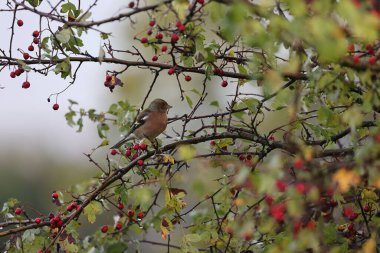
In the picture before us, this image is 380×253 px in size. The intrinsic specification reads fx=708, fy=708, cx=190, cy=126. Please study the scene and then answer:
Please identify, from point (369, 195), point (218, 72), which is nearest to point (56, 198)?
point (218, 72)

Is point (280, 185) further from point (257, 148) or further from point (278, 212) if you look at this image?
point (257, 148)

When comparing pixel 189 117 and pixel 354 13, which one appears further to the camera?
pixel 189 117

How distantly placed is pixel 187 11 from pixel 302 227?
1.34m

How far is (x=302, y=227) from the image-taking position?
3395 mm

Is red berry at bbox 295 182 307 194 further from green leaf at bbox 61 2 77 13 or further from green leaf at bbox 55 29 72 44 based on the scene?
green leaf at bbox 61 2 77 13

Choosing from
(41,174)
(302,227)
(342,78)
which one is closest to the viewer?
(302,227)

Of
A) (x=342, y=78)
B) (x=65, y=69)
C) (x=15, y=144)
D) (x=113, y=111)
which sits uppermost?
(x=65, y=69)

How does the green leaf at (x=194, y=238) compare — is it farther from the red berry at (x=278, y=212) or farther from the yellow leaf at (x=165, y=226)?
the red berry at (x=278, y=212)

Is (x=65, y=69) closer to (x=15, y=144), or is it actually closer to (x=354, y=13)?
(x=354, y=13)

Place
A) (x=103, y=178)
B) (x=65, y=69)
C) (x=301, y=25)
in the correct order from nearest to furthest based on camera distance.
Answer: (x=301, y=25), (x=65, y=69), (x=103, y=178)

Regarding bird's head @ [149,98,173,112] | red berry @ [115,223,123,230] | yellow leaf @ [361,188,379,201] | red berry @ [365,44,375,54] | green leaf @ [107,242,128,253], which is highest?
red berry @ [365,44,375,54]

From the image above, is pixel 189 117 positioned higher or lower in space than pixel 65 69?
lower

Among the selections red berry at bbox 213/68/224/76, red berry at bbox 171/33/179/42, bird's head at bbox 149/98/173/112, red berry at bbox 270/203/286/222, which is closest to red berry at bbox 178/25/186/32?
red berry at bbox 171/33/179/42

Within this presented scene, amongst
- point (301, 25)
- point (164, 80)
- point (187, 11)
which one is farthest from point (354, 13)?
point (164, 80)
